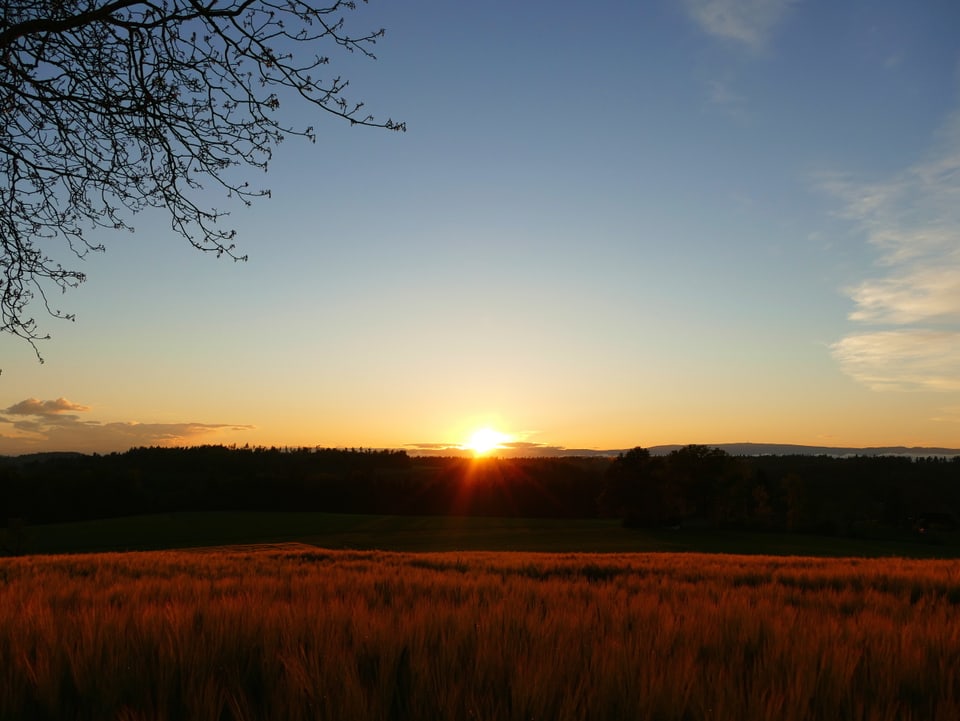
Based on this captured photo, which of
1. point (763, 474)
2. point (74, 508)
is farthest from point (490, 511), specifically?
point (74, 508)

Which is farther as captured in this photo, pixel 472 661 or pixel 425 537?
pixel 425 537

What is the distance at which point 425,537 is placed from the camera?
2569 inches

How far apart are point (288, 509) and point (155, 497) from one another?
23.0 meters

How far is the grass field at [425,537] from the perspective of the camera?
2181 inches

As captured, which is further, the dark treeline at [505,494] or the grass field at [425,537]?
the dark treeline at [505,494]

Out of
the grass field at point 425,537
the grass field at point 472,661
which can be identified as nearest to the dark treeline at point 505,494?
the grass field at point 425,537

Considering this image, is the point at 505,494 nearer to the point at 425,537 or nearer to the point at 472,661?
the point at 425,537

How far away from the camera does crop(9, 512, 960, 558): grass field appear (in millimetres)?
55406

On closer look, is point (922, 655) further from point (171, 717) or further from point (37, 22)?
point (37, 22)

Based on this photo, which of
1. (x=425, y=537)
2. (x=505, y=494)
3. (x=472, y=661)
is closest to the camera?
(x=472, y=661)

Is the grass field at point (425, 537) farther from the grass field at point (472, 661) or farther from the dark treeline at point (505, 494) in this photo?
the grass field at point (472, 661)

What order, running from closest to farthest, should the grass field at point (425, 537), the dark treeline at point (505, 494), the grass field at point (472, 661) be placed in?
the grass field at point (472, 661) < the grass field at point (425, 537) < the dark treeline at point (505, 494)

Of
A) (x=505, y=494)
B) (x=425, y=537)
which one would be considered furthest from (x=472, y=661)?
(x=505, y=494)

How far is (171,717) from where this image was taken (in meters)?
1.87
